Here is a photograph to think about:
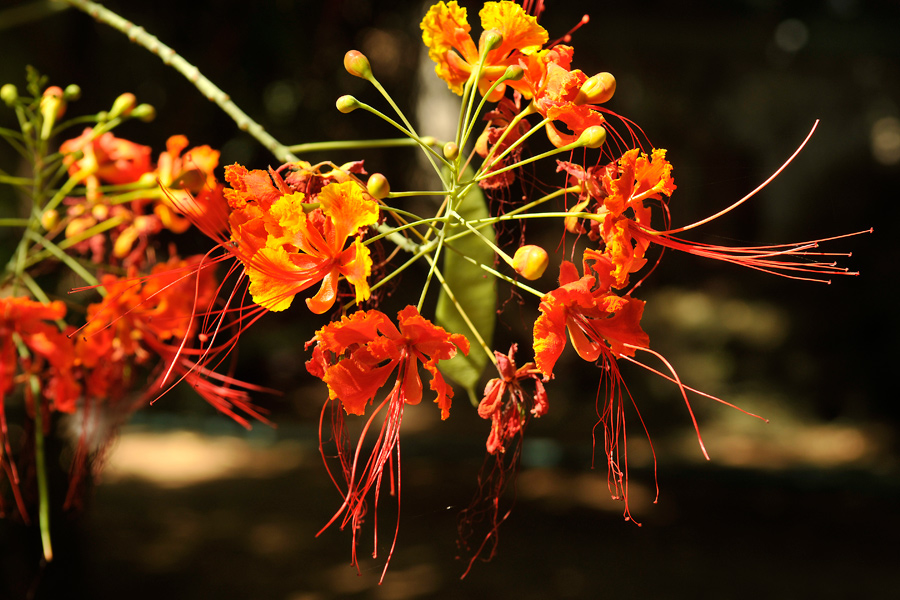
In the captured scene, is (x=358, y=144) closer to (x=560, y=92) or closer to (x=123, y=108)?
(x=560, y=92)

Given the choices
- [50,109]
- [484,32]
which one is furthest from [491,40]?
[50,109]

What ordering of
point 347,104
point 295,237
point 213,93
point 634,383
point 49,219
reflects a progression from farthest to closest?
1. point 634,383
2. point 49,219
3. point 213,93
4. point 347,104
5. point 295,237

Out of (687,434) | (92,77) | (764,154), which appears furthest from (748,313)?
(92,77)

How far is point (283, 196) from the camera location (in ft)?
2.50

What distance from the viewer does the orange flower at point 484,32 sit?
89 cm

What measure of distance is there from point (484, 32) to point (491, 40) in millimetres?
75

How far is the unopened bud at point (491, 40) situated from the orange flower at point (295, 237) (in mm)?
227

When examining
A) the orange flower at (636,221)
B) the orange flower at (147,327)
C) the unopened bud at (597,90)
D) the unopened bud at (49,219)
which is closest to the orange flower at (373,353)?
the orange flower at (636,221)

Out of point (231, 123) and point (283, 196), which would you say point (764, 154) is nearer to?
point (231, 123)

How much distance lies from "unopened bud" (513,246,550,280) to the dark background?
749 mm

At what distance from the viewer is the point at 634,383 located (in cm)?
596

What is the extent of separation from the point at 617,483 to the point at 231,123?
112 inches

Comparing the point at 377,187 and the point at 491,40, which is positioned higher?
the point at 491,40

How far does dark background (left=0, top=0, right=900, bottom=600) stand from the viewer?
3.10 metres
